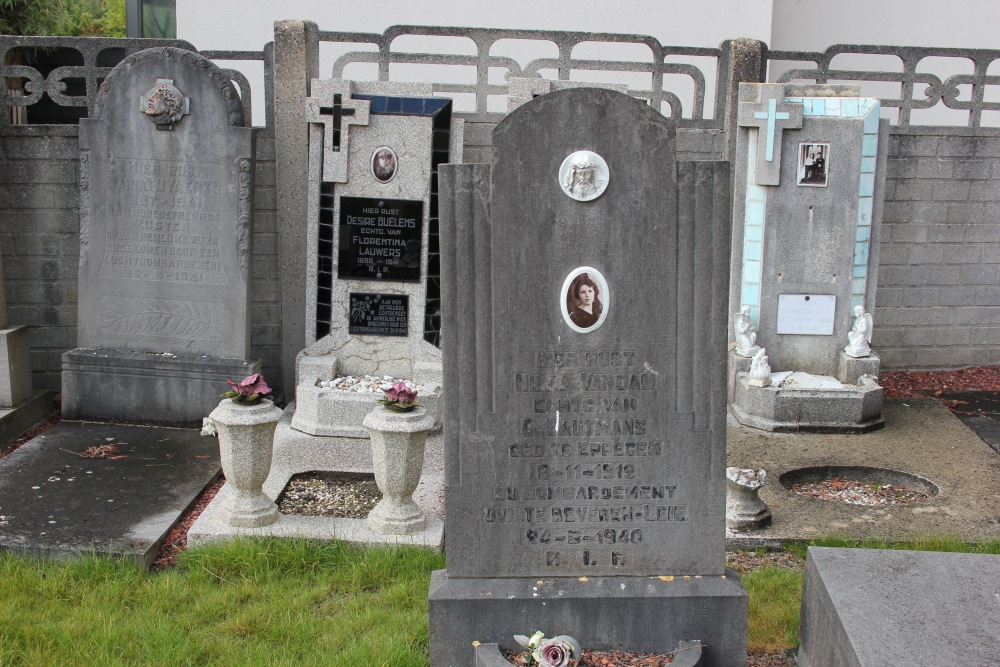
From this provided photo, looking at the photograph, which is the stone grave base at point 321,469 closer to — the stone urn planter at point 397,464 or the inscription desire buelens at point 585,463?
the stone urn planter at point 397,464

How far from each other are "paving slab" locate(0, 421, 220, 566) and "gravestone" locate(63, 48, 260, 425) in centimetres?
35

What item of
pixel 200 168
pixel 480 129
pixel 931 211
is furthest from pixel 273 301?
pixel 931 211

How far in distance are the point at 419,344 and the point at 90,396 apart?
7.93ft

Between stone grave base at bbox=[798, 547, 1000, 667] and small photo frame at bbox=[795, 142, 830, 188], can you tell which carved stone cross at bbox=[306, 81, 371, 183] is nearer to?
small photo frame at bbox=[795, 142, 830, 188]

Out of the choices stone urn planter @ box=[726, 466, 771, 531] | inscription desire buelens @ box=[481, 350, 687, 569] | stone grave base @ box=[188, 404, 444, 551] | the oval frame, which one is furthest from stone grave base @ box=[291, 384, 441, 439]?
the oval frame

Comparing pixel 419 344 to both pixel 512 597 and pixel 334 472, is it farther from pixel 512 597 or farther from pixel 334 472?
pixel 512 597

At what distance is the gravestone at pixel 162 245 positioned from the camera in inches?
268

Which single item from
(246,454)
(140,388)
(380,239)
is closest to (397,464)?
(246,454)

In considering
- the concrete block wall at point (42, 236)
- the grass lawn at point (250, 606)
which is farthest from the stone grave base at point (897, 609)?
the concrete block wall at point (42, 236)

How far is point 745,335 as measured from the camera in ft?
23.4

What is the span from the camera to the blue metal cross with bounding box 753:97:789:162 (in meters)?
6.92

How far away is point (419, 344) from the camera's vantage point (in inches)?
281

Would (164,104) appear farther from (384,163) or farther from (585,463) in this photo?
(585,463)

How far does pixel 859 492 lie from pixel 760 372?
129cm
